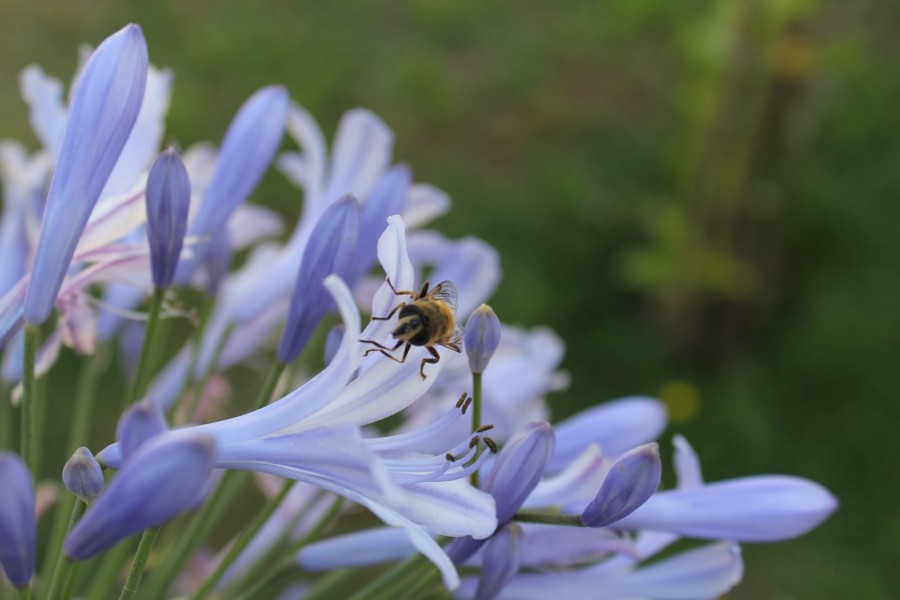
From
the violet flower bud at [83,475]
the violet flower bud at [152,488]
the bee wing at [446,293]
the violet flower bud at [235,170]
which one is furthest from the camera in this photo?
the violet flower bud at [235,170]

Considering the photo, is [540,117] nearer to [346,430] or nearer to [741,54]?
[741,54]

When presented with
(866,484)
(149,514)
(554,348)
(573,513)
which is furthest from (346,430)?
(866,484)

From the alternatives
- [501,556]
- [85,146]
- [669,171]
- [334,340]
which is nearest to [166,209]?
[85,146]

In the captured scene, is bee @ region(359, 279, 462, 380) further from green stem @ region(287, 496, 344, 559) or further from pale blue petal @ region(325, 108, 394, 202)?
pale blue petal @ region(325, 108, 394, 202)

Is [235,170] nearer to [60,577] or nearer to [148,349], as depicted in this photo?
[148,349]

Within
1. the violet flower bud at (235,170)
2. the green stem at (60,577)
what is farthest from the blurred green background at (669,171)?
the green stem at (60,577)

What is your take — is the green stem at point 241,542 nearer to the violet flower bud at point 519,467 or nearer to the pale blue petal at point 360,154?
the violet flower bud at point 519,467

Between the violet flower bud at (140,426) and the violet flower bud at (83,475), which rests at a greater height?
the violet flower bud at (140,426)

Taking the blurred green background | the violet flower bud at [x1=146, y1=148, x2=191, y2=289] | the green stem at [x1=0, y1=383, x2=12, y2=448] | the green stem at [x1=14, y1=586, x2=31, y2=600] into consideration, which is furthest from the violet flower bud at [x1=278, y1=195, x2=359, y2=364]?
the blurred green background
